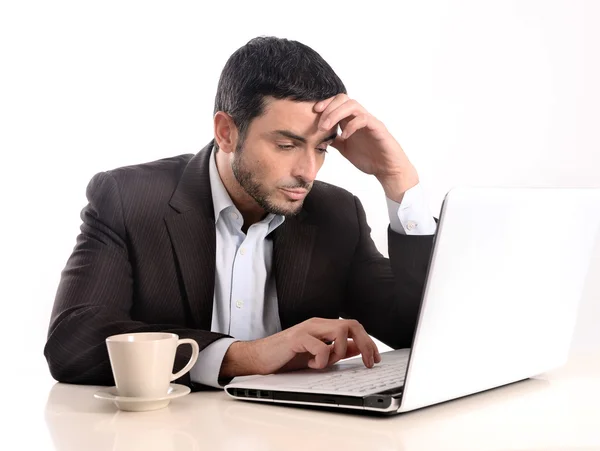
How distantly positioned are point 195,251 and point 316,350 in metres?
0.53

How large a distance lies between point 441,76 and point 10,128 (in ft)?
6.22

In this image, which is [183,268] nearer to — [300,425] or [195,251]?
[195,251]

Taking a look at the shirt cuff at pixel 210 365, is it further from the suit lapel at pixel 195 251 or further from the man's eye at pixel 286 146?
the man's eye at pixel 286 146

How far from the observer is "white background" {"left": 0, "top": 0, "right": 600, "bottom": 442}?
11.0 ft

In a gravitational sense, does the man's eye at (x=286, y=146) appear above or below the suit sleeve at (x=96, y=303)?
above

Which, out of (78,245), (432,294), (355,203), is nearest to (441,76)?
(355,203)

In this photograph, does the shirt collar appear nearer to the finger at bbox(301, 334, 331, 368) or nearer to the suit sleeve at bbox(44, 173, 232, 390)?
the suit sleeve at bbox(44, 173, 232, 390)

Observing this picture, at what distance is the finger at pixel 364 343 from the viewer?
1.38 m

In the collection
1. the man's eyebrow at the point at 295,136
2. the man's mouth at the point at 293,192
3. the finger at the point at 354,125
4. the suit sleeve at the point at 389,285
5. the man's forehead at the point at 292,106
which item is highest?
the man's forehead at the point at 292,106

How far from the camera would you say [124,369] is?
1.17 metres

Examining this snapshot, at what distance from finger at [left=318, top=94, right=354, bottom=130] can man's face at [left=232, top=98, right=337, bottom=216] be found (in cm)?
3

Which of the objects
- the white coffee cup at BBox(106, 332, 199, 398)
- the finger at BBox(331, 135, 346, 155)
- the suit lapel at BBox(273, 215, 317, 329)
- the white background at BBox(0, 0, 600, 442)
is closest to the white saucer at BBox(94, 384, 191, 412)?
the white coffee cup at BBox(106, 332, 199, 398)

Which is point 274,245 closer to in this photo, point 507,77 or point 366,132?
point 366,132

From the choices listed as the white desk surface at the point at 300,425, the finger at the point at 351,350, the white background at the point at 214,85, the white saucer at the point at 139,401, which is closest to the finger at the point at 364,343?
the finger at the point at 351,350
